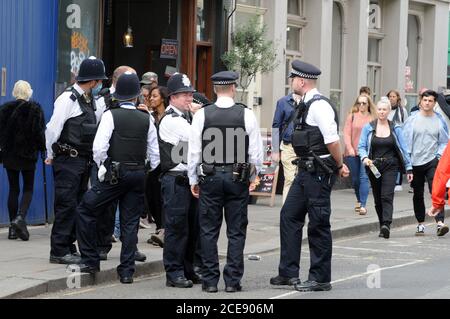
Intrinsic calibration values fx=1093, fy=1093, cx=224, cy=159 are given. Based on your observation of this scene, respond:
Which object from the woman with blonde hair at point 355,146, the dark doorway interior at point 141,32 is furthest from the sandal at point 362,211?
the dark doorway interior at point 141,32

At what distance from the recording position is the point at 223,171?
1008 cm

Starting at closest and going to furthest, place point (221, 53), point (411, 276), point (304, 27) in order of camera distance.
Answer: point (411, 276) → point (221, 53) → point (304, 27)

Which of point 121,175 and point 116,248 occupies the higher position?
point 121,175

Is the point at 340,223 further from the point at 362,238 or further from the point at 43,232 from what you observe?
the point at 43,232

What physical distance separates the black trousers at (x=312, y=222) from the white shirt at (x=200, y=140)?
492mm

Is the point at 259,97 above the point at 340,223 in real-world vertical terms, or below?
above

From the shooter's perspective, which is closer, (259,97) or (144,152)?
(144,152)

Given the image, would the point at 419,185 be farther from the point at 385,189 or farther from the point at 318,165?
the point at 318,165

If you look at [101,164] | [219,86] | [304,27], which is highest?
[304,27]

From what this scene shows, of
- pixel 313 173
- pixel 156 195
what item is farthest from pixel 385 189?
pixel 313 173

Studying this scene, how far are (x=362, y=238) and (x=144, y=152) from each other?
5643mm

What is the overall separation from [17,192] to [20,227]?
1.86 feet
